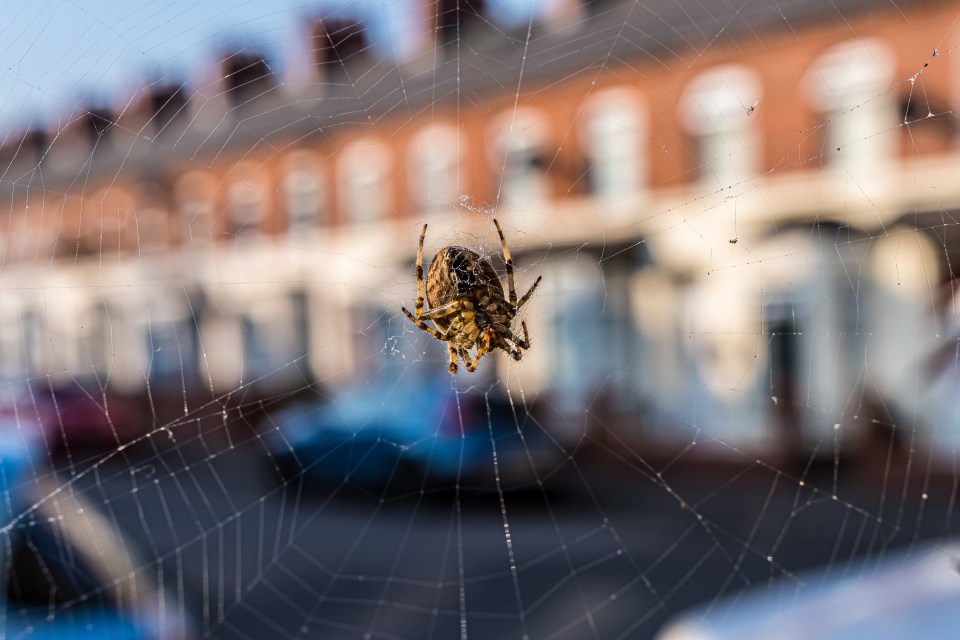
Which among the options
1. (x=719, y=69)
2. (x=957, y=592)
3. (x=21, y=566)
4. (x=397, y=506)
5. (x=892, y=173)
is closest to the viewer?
(x=957, y=592)

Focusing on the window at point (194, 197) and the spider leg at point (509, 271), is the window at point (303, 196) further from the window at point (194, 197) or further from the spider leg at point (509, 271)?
the spider leg at point (509, 271)

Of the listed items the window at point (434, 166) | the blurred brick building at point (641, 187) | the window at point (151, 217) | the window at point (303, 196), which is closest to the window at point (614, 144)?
the blurred brick building at point (641, 187)

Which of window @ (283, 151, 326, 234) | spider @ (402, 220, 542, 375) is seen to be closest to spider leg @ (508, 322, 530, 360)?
spider @ (402, 220, 542, 375)

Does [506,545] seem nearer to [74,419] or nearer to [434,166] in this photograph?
[74,419]

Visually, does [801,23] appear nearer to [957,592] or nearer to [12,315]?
[957,592]

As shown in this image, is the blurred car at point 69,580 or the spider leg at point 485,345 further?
the blurred car at point 69,580

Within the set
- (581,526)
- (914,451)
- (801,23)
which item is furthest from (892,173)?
(581,526)
